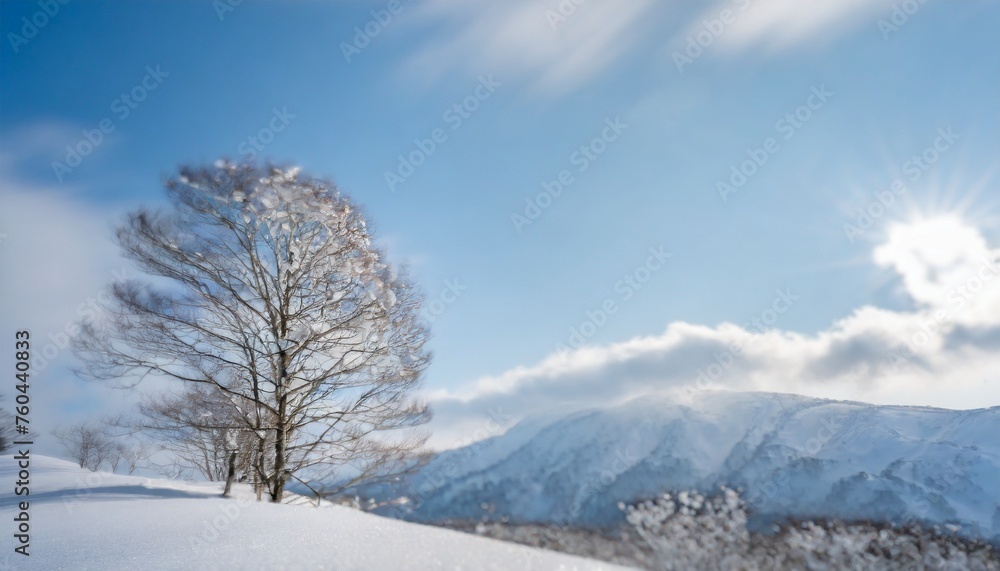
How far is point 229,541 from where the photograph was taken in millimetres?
3635

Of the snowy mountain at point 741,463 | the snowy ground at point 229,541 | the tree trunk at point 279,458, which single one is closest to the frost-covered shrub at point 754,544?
the snowy mountain at point 741,463

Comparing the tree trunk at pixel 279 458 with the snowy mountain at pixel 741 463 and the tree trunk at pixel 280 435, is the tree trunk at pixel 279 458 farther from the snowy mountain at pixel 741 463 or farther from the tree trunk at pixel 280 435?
the snowy mountain at pixel 741 463

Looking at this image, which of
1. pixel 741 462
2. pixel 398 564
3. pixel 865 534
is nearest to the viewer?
pixel 398 564

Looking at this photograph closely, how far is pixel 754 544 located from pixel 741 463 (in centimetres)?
1309

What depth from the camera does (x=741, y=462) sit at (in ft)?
49.1

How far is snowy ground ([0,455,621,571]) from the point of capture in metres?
2.87

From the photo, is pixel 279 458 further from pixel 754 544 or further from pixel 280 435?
pixel 754 544

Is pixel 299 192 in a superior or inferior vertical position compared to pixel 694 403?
superior

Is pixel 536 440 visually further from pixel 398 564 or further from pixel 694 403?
pixel 694 403

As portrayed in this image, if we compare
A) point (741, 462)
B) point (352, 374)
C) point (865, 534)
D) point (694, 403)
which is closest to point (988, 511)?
point (741, 462)

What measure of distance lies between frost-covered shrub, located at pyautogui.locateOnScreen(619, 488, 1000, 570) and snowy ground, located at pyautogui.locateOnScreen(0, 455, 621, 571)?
986 mm

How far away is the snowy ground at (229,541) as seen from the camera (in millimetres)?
2867

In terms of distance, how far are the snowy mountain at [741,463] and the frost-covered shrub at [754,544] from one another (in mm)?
Answer: 365

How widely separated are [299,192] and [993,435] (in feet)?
91.2
